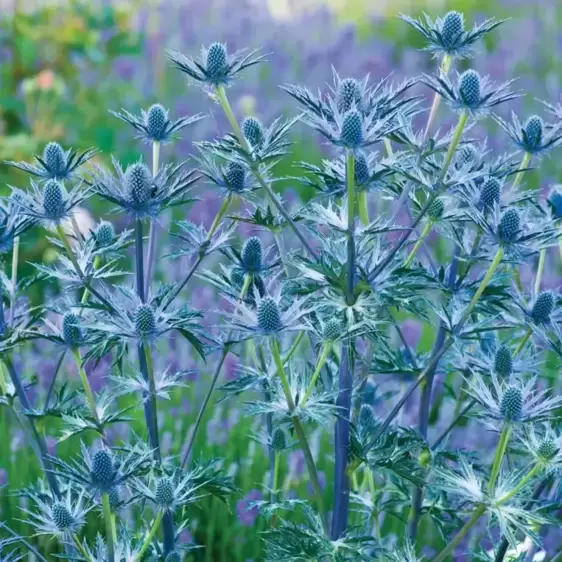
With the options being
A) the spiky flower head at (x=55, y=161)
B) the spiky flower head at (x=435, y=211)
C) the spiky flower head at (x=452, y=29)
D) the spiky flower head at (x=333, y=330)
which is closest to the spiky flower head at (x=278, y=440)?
the spiky flower head at (x=333, y=330)

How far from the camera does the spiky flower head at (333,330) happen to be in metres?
1.54

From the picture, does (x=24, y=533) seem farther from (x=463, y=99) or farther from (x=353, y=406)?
(x=463, y=99)

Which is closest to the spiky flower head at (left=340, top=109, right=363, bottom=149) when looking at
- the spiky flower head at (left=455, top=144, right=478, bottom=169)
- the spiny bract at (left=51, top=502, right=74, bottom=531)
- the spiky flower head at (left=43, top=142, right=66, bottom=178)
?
the spiky flower head at (left=455, top=144, right=478, bottom=169)

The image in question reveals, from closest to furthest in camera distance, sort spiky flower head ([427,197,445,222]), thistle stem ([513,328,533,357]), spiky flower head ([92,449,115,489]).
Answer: spiky flower head ([92,449,115,489])
spiky flower head ([427,197,445,222])
thistle stem ([513,328,533,357])

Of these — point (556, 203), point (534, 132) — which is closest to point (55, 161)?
point (534, 132)

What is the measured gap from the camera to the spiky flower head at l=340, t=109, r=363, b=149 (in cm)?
146

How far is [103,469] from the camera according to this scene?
1.58 meters

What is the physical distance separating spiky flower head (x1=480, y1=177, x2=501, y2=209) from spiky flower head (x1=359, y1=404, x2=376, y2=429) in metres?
0.51

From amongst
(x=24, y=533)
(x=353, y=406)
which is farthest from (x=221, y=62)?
(x=24, y=533)

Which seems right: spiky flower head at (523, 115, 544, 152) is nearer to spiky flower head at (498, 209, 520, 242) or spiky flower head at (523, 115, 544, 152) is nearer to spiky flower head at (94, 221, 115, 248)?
spiky flower head at (498, 209, 520, 242)

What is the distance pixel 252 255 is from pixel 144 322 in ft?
Result: 0.93

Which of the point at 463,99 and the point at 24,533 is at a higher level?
the point at 463,99

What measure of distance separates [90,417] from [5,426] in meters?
1.17

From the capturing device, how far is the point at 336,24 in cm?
776
